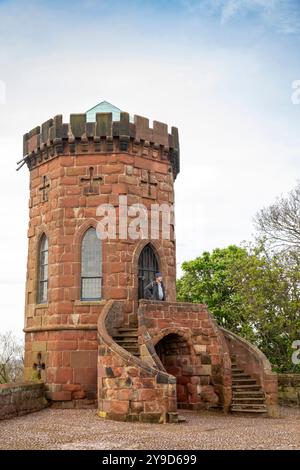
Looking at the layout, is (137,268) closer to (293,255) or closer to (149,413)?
(149,413)

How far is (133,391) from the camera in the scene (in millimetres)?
11477

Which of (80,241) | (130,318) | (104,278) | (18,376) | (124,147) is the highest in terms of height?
(124,147)

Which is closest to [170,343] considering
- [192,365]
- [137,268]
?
[192,365]

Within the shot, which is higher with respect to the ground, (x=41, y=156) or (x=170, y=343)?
(x=41, y=156)

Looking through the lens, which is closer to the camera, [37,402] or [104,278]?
[37,402]

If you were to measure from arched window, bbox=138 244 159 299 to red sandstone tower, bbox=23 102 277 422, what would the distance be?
1.3 inches

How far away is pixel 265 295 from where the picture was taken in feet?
68.3

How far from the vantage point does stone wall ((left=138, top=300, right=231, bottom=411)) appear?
13688 millimetres

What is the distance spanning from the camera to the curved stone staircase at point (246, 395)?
44.1 feet

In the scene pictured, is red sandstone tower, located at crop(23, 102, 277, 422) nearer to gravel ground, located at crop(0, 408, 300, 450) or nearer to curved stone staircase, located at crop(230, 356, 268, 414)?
curved stone staircase, located at crop(230, 356, 268, 414)

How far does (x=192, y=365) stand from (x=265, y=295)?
24.9 feet

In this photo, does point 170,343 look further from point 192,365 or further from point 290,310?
point 290,310
